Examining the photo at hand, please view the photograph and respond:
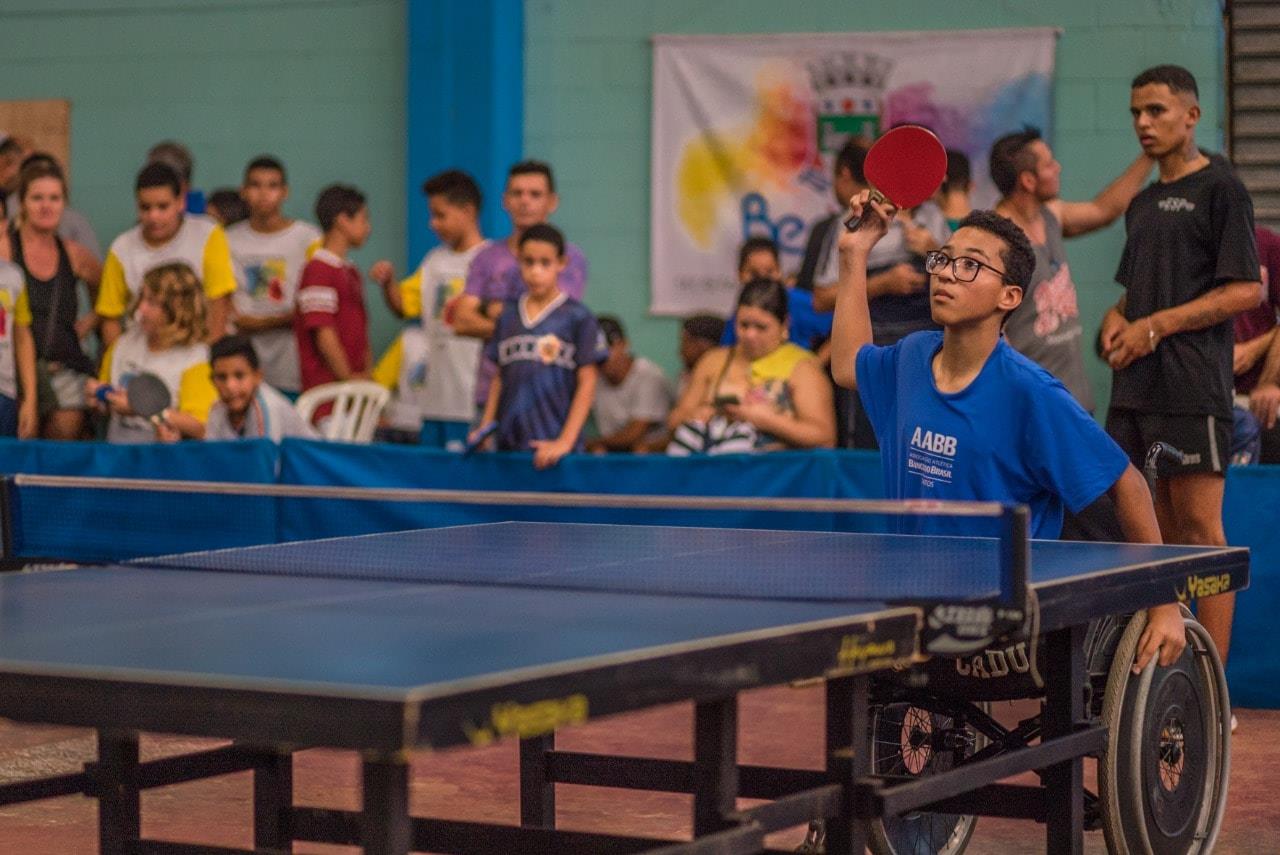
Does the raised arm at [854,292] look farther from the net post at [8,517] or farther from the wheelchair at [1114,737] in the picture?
the net post at [8,517]

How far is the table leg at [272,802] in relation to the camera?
11.9 feet

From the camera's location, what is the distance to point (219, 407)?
760 cm

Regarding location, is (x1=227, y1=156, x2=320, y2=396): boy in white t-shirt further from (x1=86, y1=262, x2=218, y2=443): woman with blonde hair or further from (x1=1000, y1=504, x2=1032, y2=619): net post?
(x1=1000, y1=504, x2=1032, y2=619): net post

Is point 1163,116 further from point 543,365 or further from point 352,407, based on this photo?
point 352,407

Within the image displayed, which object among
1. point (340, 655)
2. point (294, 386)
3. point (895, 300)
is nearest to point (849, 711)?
point (340, 655)

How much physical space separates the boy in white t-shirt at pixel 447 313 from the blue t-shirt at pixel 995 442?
4301 mm

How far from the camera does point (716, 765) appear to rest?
2914 mm

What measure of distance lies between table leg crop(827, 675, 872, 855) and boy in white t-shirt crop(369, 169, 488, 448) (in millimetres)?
5297

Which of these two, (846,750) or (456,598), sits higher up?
(456,598)

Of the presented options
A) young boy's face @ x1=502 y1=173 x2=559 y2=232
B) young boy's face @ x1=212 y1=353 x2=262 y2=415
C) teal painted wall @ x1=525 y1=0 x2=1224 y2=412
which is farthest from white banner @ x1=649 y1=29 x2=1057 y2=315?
young boy's face @ x1=212 y1=353 x2=262 y2=415

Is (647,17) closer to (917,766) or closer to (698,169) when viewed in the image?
(698,169)

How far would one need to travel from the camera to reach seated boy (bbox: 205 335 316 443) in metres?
7.43

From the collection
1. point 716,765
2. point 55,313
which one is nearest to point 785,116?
point 55,313

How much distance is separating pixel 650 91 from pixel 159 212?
2.74m
